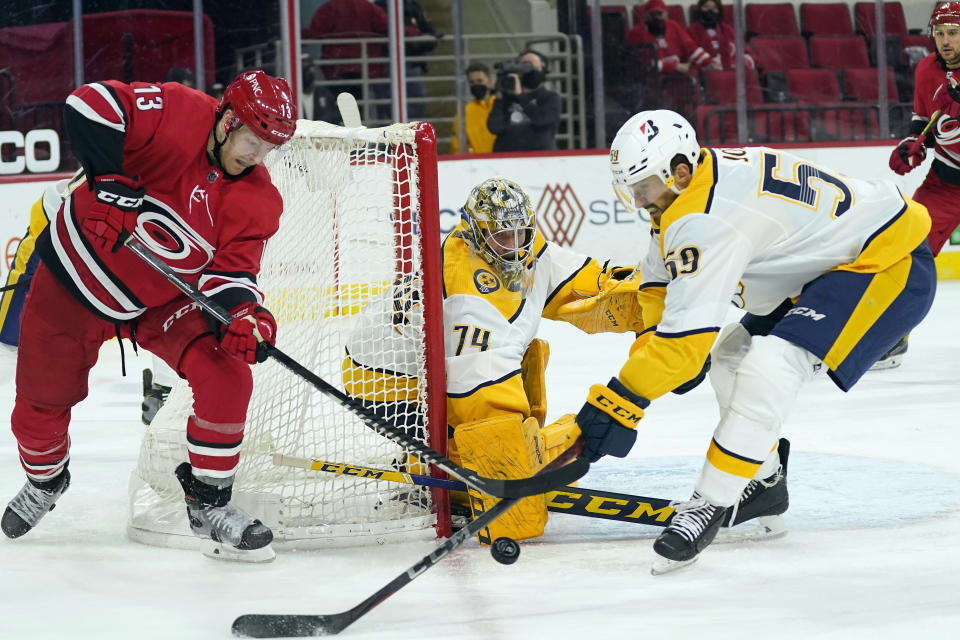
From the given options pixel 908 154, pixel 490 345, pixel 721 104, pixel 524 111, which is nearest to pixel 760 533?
pixel 490 345

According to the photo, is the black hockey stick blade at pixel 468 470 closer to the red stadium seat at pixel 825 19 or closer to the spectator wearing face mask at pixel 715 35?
the spectator wearing face mask at pixel 715 35

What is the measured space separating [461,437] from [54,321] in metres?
0.86

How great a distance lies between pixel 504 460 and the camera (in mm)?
2535

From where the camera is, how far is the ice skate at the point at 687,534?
7.65 ft

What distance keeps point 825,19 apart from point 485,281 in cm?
564

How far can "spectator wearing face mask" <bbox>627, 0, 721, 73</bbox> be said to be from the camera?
7355mm

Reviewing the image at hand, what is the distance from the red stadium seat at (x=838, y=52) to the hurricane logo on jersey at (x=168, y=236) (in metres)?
5.93

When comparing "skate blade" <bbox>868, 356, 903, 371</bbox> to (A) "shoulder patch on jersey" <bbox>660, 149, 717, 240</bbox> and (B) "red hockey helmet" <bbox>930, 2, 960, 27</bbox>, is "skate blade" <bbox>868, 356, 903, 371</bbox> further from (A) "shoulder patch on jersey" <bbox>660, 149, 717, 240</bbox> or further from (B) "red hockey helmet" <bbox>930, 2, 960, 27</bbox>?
(A) "shoulder patch on jersey" <bbox>660, 149, 717, 240</bbox>

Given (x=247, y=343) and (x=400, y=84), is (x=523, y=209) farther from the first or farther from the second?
(x=400, y=84)

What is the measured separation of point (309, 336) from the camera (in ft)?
9.72

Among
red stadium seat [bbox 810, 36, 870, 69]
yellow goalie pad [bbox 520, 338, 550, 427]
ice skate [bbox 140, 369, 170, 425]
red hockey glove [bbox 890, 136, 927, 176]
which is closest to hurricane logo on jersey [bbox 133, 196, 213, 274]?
yellow goalie pad [bbox 520, 338, 550, 427]

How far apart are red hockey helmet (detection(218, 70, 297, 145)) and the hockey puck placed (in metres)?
0.88

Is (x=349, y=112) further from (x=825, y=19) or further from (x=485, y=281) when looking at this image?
(x=825, y=19)

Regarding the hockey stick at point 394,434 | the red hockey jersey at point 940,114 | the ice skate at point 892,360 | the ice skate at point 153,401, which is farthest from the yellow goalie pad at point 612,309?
the red hockey jersey at point 940,114
